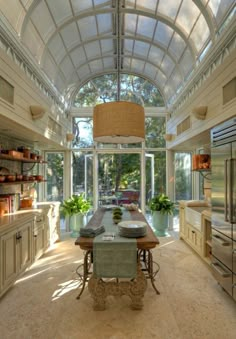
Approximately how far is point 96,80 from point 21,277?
514 centimetres

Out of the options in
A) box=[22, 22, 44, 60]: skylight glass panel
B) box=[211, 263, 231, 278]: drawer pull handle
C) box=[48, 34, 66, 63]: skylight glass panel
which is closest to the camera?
box=[211, 263, 231, 278]: drawer pull handle

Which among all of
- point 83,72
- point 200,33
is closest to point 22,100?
point 200,33

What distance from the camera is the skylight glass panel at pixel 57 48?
425 cm

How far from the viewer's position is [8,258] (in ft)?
9.53

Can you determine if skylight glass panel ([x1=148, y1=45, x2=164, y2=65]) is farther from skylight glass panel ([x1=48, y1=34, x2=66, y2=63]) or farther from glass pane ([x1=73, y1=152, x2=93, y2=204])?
glass pane ([x1=73, y1=152, x2=93, y2=204])

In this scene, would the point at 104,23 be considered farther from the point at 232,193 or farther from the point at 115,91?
the point at 232,193

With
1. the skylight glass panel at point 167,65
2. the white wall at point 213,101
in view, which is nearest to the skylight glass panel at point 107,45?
the skylight glass panel at point 167,65

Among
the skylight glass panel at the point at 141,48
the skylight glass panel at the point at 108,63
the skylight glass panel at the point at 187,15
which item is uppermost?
the skylight glass panel at the point at 141,48

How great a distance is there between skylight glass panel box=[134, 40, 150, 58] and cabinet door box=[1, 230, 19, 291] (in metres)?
4.70

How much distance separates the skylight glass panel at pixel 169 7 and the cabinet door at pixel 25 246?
424 cm

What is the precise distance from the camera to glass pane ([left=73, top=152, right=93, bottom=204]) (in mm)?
6426

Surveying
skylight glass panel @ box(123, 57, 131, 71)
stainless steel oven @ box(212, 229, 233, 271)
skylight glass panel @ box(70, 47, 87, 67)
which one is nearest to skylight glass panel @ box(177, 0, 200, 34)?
skylight glass panel @ box(123, 57, 131, 71)

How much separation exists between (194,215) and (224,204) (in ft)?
5.61

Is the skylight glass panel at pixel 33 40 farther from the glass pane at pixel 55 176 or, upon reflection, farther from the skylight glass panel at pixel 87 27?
the glass pane at pixel 55 176
